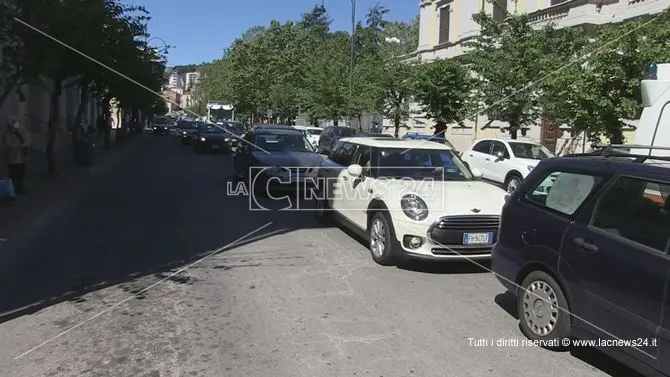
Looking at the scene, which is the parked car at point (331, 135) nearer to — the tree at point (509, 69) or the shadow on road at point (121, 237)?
the tree at point (509, 69)

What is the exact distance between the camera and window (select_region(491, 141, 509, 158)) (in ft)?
54.6

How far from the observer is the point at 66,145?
2989 centimetres

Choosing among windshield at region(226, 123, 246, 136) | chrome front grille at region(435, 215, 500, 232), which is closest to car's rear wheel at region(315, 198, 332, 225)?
chrome front grille at region(435, 215, 500, 232)

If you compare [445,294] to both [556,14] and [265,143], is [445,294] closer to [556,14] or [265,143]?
[265,143]

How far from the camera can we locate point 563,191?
16.2 feet

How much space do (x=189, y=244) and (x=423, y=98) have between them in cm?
1687

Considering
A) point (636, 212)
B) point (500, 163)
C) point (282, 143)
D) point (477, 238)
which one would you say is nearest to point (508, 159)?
point (500, 163)

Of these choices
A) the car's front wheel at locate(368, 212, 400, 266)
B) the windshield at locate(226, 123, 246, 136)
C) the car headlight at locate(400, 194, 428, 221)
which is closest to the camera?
the car headlight at locate(400, 194, 428, 221)

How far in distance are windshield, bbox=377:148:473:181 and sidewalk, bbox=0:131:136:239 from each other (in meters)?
5.44

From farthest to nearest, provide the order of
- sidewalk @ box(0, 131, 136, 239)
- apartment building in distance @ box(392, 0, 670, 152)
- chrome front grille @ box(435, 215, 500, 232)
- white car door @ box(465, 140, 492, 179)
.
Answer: apartment building in distance @ box(392, 0, 670, 152)
white car door @ box(465, 140, 492, 179)
sidewalk @ box(0, 131, 136, 239)
chrome front grille @ box(435, 215, 500, 232)

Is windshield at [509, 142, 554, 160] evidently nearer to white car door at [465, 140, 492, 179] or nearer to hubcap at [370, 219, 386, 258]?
white car door at [465, 140, 492, 179]

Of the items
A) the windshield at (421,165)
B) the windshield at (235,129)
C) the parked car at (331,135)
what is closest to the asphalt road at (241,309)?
the windshield at (421,165)

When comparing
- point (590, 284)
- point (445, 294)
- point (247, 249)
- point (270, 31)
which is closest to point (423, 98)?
point (247, 249)

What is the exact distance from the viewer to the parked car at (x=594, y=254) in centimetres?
379
